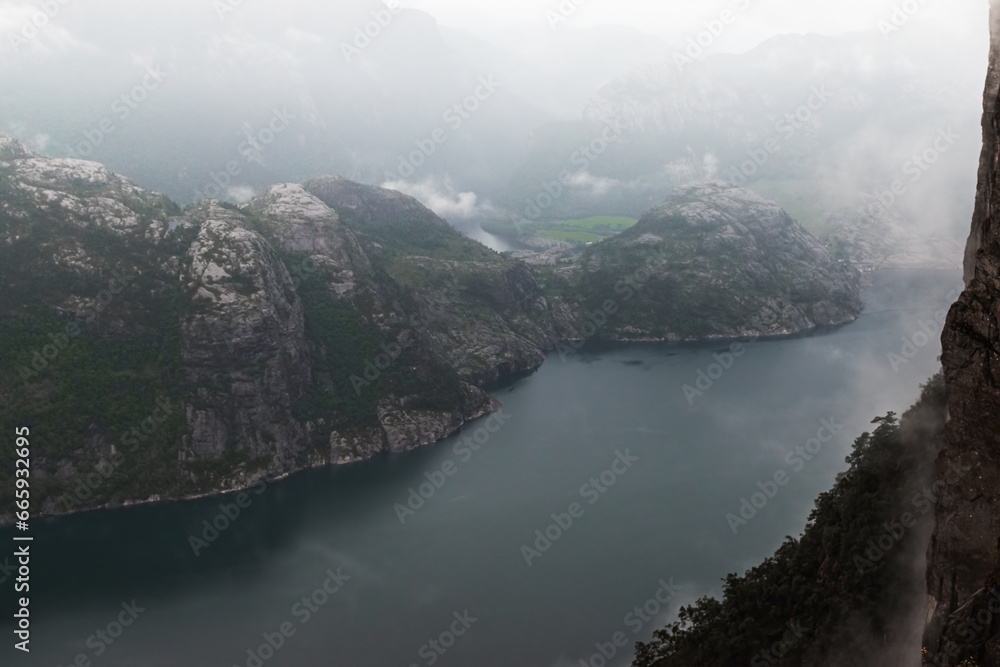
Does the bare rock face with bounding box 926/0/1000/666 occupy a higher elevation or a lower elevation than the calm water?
higher

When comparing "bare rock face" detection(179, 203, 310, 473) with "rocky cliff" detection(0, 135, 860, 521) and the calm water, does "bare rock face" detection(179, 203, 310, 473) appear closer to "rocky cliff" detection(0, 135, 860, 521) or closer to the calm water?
"rocky cliff" detection(0, 135, 860, 521)

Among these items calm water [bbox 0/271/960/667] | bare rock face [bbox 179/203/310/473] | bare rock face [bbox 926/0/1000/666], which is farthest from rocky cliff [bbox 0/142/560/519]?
bare rock face [bbox 926/0/1000/666]

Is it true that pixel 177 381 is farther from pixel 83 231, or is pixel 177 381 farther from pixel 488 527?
pixel 488 527

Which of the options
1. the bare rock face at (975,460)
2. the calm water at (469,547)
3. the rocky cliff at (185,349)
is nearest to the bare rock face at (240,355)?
the rocky cliff at (185,349)

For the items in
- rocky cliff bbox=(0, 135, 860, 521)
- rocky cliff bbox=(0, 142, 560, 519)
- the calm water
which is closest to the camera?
the calm water

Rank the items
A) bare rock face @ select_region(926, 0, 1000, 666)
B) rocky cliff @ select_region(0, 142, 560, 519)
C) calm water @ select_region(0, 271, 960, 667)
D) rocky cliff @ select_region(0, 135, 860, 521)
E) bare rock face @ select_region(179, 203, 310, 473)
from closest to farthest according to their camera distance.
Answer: bare rock face @ select_region(926, 0, 1000, 666) → calm water @ select_region(0, 271, 960, 667) → rocky cliff @ select_region(0, 135, 860, 521) → rocky cliff @ select_region(0, 142, 560, 519) → bare rock face @ select_region(179, 203, 310, 473)
